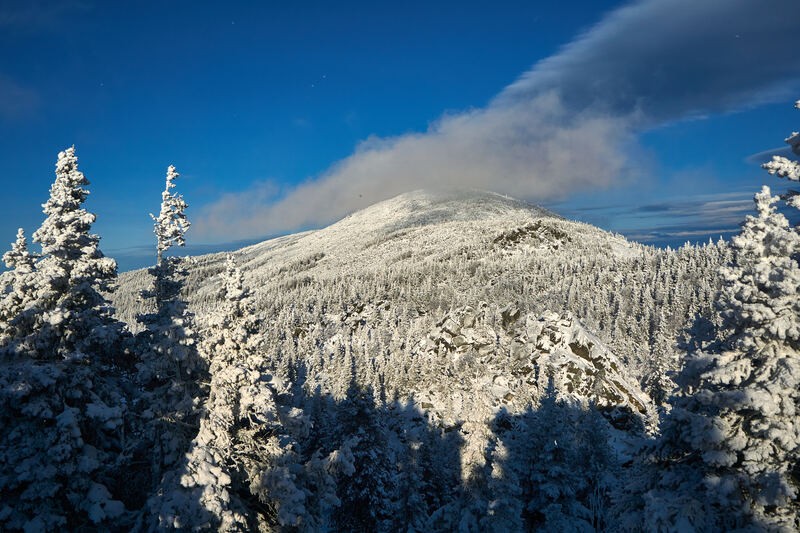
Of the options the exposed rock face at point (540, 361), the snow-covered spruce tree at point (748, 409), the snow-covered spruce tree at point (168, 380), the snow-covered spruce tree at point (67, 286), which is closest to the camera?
→ the snow-covered spruce tree at point (748, 409)

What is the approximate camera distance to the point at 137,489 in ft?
42.4

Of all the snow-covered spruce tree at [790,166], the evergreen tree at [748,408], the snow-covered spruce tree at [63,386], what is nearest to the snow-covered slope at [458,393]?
the evergreen tree at [748,408]

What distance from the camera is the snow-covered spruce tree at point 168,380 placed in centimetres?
1262

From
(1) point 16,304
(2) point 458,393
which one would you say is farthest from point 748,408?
(2) point 458,393

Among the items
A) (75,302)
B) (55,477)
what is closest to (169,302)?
(75,302)

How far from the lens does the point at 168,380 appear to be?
554 inches

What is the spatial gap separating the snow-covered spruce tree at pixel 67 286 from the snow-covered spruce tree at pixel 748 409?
15.4 m

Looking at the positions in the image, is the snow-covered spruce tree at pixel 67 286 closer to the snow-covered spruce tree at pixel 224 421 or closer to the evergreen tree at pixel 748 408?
the snow-covered spruce tree at pixel 224 421

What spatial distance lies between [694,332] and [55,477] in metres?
16.6

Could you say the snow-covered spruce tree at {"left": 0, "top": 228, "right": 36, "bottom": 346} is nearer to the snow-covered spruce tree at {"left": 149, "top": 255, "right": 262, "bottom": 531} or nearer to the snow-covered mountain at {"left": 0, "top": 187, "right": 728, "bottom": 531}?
the snow-covered mountain at {"left": 0, "top": 187, "right": 728, "bottom": 531}

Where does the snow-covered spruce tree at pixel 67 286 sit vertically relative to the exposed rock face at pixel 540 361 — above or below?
above

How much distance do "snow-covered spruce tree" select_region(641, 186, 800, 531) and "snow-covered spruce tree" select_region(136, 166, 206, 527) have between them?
40.6 ft

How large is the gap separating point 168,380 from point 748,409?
16.0 metres

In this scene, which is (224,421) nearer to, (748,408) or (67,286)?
(67,286)
